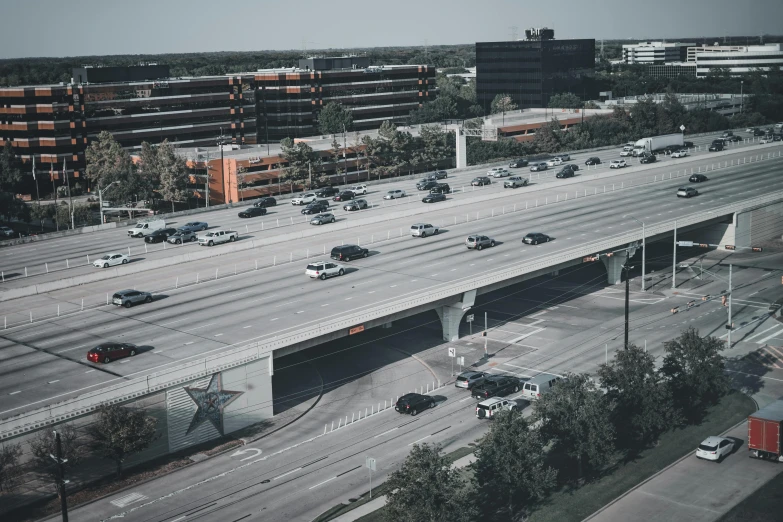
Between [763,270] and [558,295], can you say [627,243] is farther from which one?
[763,270]

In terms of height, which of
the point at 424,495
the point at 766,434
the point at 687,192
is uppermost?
the point at 687,192

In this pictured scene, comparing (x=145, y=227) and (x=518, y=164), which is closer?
(x=145, y=227)

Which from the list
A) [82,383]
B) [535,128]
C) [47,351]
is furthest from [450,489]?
[535,128]

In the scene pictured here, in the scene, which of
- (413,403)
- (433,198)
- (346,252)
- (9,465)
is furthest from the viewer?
(433,198)

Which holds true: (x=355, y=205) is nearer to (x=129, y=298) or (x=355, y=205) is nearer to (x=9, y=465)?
(x=129, y=298)

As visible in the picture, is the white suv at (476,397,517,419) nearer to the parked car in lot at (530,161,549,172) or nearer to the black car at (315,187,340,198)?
the black car at (315,187,340,198)

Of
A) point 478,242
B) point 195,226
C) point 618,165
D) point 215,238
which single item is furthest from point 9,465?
point 618,165

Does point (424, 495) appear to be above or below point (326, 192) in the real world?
below

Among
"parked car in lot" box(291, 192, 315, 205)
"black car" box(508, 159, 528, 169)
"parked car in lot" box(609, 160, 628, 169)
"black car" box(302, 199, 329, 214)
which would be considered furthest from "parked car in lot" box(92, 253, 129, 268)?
"parked car in lot" box(609, 160, 628, 169)
